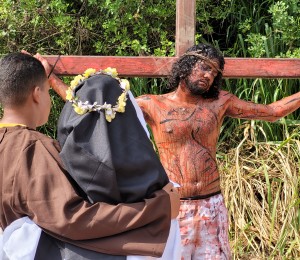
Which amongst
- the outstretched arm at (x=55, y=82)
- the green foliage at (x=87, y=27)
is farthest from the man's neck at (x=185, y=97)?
the green foliage at (x=87, y=27)

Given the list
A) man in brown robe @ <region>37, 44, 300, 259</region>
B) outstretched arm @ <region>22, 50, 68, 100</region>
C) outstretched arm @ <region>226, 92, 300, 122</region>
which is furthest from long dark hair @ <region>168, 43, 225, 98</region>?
outstretched arm @ <region>22, 50, 68, 100</region>

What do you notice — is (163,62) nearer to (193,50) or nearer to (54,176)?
(193,50)

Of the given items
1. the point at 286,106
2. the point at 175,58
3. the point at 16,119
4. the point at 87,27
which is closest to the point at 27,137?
the point at 16,119

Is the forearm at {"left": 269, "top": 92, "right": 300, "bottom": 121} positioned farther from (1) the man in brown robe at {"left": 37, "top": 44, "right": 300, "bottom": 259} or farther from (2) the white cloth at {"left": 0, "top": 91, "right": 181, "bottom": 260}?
(2) the white cloth at {"left": 0, "top": 91, "right": 181, "bottom": 260}

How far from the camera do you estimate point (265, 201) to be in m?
5.08

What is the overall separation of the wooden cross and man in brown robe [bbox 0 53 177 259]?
4.57 ft

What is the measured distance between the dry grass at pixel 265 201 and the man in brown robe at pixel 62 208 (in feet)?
9.68

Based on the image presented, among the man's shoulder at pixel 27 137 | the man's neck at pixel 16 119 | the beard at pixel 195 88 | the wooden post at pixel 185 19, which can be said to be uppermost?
the wooden post at pixel 185 19

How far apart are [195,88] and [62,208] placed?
160cm

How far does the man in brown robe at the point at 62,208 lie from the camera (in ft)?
6.36

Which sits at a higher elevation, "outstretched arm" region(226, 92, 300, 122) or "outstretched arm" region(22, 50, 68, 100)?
"outstretched arm" region(22, 50, 68, 100)

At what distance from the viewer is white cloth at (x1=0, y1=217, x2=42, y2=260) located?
1.97m

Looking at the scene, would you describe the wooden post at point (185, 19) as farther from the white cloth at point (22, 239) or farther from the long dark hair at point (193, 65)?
the white cloth at point (22, 239)

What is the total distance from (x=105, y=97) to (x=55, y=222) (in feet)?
1.38
